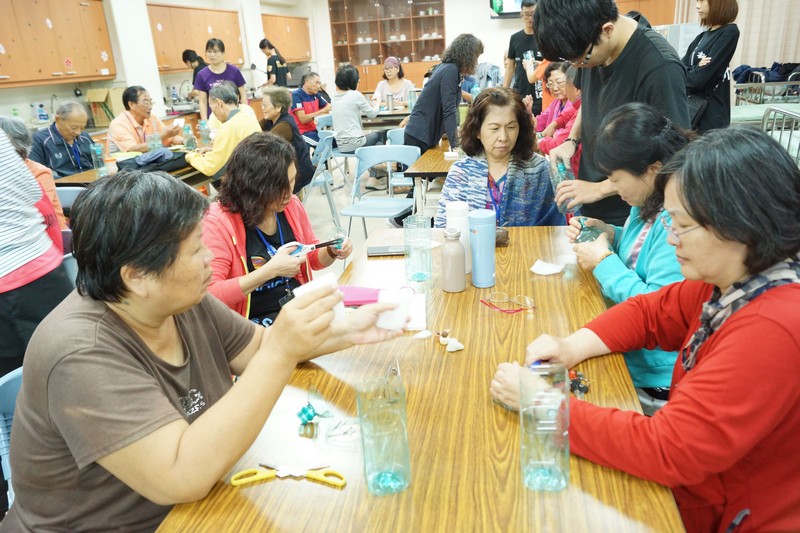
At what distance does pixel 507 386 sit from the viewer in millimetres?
1156

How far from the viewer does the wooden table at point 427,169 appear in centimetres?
389

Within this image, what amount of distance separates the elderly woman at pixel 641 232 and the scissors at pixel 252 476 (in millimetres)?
1010

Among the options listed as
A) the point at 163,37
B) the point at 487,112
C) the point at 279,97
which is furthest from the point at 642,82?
the point at 163,37

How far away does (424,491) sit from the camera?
95 cm

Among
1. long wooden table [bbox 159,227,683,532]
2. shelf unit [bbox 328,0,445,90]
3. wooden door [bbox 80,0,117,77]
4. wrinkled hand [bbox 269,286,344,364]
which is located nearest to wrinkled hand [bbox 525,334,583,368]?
long wooden table [bbox 159,227,683,532]

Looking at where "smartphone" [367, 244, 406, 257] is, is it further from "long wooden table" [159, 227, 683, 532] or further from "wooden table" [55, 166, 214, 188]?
"wooden table" [55, 166, 214, 188]

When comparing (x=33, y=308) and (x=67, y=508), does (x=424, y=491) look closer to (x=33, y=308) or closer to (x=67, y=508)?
(x=67, y=508)

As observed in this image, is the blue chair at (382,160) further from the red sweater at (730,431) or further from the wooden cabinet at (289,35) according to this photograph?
the wooden cabinet at (289,35)

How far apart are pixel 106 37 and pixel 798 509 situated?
26.3 feet

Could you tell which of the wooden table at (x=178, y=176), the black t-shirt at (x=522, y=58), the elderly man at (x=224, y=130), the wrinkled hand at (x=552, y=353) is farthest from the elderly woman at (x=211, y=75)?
the wrinkled hand at (x=552, y=353)

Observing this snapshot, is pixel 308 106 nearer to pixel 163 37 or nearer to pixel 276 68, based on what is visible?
pixel 276 68

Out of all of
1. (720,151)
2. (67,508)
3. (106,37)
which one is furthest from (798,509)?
(106,37)

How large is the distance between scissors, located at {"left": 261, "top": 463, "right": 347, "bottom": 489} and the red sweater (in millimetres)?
432

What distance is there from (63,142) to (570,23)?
417 cm
